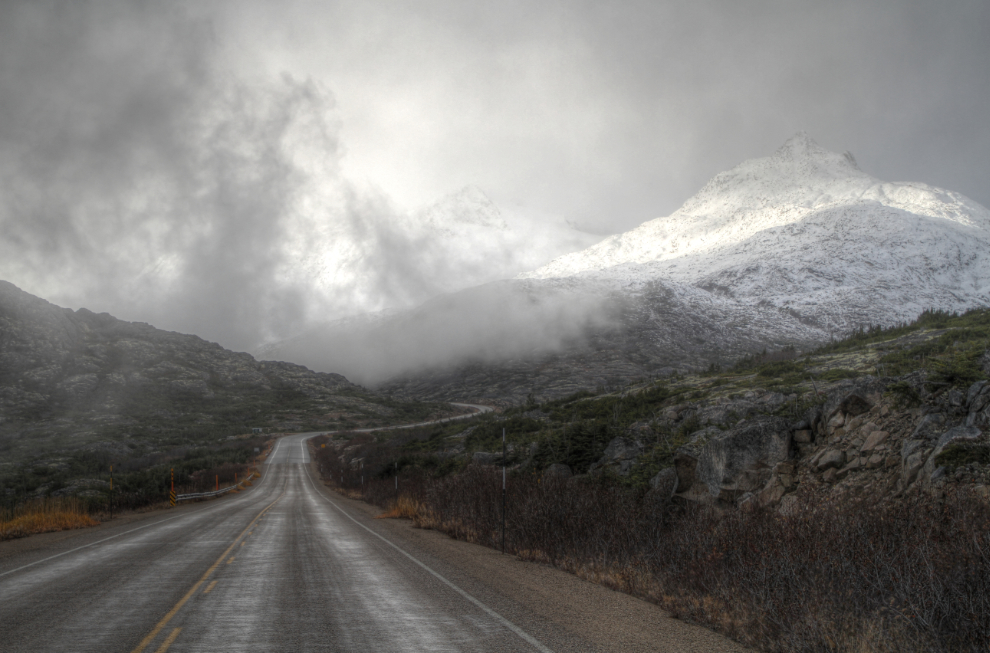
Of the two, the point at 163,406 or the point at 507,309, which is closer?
the point at 163,406

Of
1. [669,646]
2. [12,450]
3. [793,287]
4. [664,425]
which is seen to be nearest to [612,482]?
[664,425]

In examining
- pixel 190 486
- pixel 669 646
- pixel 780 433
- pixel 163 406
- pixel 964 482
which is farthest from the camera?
pixel 163 406

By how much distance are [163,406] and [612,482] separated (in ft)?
381

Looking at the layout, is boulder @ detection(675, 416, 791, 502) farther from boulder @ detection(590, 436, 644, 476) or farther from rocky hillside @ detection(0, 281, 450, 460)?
rocky hillside @ detection(0, 281, 450, 460)

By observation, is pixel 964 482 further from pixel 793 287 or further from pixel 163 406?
pixel 793 287

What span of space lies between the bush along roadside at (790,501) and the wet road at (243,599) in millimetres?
2692

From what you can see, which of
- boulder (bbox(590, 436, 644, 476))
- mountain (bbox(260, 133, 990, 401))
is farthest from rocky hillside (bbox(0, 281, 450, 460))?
boulder (bbox(590, 436, 644, 476))

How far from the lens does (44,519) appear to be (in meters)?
19.7

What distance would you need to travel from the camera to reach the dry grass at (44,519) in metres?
18.0

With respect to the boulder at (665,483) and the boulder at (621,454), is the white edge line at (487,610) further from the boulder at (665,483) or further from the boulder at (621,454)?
the boulder at (621,454)

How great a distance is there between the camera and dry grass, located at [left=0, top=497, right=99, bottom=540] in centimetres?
1801

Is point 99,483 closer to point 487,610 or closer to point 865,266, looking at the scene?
point 487,610

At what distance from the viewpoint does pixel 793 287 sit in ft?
531

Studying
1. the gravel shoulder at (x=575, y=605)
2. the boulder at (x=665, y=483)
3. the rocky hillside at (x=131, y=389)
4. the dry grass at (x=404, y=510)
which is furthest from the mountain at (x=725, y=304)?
the gravel shoulder at (x=575, y=605)
